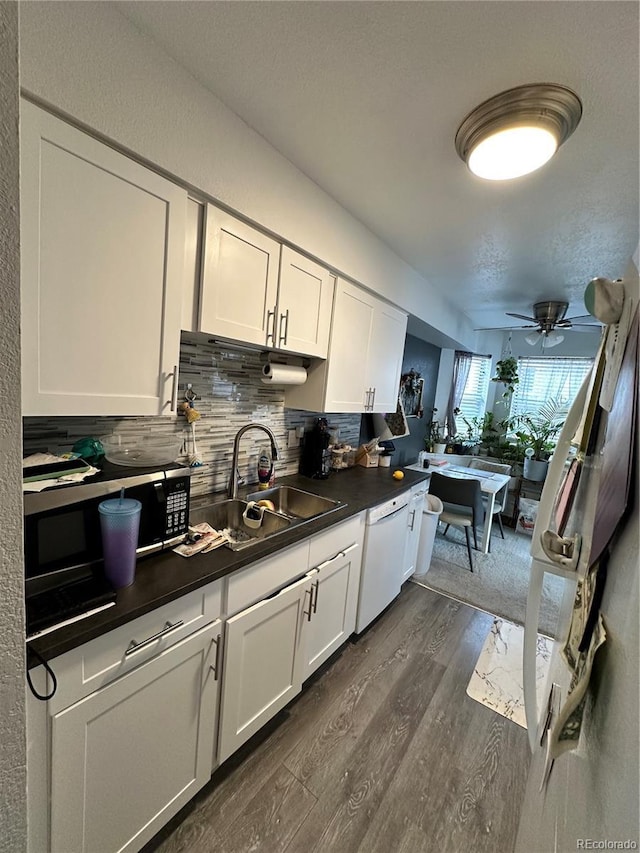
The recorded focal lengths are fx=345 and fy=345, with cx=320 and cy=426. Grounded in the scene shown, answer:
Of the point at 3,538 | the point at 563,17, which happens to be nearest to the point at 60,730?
the point at 3,538

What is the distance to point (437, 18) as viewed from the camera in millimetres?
853

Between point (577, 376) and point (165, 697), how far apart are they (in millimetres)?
5136

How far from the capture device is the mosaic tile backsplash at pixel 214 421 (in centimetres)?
121

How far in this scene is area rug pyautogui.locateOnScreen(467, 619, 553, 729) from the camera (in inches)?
69.8

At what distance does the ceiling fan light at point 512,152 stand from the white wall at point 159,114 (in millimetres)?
709

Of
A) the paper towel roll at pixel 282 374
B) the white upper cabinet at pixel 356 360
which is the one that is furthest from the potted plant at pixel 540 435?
the paper towel roll at pixel 282 374

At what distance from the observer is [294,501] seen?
6.52 feet

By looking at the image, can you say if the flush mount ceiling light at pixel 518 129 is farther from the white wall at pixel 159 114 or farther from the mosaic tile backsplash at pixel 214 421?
the mosaic tile backsplash at pixel 214 421

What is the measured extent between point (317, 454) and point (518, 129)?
5.66ft

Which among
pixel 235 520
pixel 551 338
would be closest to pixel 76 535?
pixel 235 520

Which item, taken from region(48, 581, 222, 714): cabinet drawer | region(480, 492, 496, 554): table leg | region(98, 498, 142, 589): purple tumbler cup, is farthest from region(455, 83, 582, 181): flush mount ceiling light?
region(480, 492, 496, 554): table leg

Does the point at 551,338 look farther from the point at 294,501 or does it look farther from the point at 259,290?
the point at 259,290

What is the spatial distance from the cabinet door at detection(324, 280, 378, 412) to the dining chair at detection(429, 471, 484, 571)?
52.0 inches

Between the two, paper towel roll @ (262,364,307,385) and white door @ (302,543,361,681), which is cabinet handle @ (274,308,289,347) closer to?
paper towel roll @ (262,364,307,385)
